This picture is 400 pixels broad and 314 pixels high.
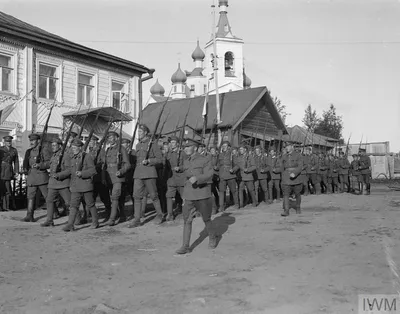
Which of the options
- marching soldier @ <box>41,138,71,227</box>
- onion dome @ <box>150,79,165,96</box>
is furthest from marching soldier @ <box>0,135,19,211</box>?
onion dome @ <box>150,79,165,96</box>

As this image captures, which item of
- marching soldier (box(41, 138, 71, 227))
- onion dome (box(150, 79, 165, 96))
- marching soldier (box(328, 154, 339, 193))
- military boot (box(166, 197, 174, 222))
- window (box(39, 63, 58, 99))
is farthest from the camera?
onion dome (box(150, 79, 165, 96))

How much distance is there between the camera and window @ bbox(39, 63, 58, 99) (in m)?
17.8

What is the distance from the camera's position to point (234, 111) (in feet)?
87.2

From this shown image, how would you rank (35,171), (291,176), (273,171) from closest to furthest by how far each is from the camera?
(35,171) < (291,176) < (273,171)

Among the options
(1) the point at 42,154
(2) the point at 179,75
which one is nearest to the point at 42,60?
(1) the point at 42,154

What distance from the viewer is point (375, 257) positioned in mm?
6219

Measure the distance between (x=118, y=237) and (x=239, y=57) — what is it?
152 ft

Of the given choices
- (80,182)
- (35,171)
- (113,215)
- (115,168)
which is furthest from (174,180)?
(35,171)

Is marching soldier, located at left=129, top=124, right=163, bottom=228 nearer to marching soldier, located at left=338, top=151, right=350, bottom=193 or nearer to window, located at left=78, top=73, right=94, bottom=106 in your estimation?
window, located at left=78, top=73, right=94, bottom=106

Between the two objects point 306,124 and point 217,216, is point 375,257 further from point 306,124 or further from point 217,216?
point 306,124

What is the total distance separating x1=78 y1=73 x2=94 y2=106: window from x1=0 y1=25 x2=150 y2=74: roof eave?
3.03 feet

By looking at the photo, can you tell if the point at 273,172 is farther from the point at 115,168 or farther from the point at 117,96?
the point at 117,96

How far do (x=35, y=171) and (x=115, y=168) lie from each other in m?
1.82

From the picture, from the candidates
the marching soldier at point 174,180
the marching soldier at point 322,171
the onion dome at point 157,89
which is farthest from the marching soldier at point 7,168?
the onion dome at point 157,89
